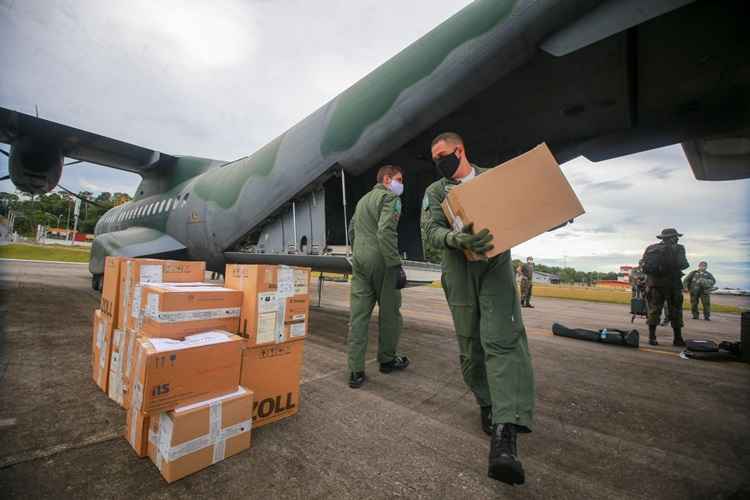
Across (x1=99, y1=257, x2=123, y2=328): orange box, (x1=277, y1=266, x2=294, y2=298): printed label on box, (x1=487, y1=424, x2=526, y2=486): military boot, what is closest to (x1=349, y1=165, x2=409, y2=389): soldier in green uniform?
(x1=277, y1=266, x2=294, y2=298): printed label on box

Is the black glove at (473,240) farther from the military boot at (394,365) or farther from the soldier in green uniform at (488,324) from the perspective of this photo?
the military boot at (394,365)

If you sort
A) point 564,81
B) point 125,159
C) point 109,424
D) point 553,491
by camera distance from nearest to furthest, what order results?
point 553,491 < point 109,424 < point 564,81 < point 125,159

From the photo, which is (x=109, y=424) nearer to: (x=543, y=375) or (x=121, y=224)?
(x=543, y=375)

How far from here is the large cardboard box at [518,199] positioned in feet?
5.60

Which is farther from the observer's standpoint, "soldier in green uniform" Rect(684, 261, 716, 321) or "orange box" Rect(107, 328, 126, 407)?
"soldier in green uniform" Rect(684, 261, 716, 321)

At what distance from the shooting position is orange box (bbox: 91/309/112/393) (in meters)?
2.37

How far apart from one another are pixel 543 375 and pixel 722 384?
5.88ft

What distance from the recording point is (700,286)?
10.2 metres

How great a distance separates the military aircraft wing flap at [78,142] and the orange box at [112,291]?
6.69m

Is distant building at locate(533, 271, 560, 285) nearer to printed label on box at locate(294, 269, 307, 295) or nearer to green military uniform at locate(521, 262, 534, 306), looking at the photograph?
green military uniform at locate(521, 262, 534, 306)

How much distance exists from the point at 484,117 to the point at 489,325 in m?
3.68

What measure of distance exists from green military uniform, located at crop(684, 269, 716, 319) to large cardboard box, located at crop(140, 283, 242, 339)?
1355 centimetres

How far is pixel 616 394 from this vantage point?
292 cm

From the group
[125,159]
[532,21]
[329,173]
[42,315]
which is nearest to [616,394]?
[532,21]
